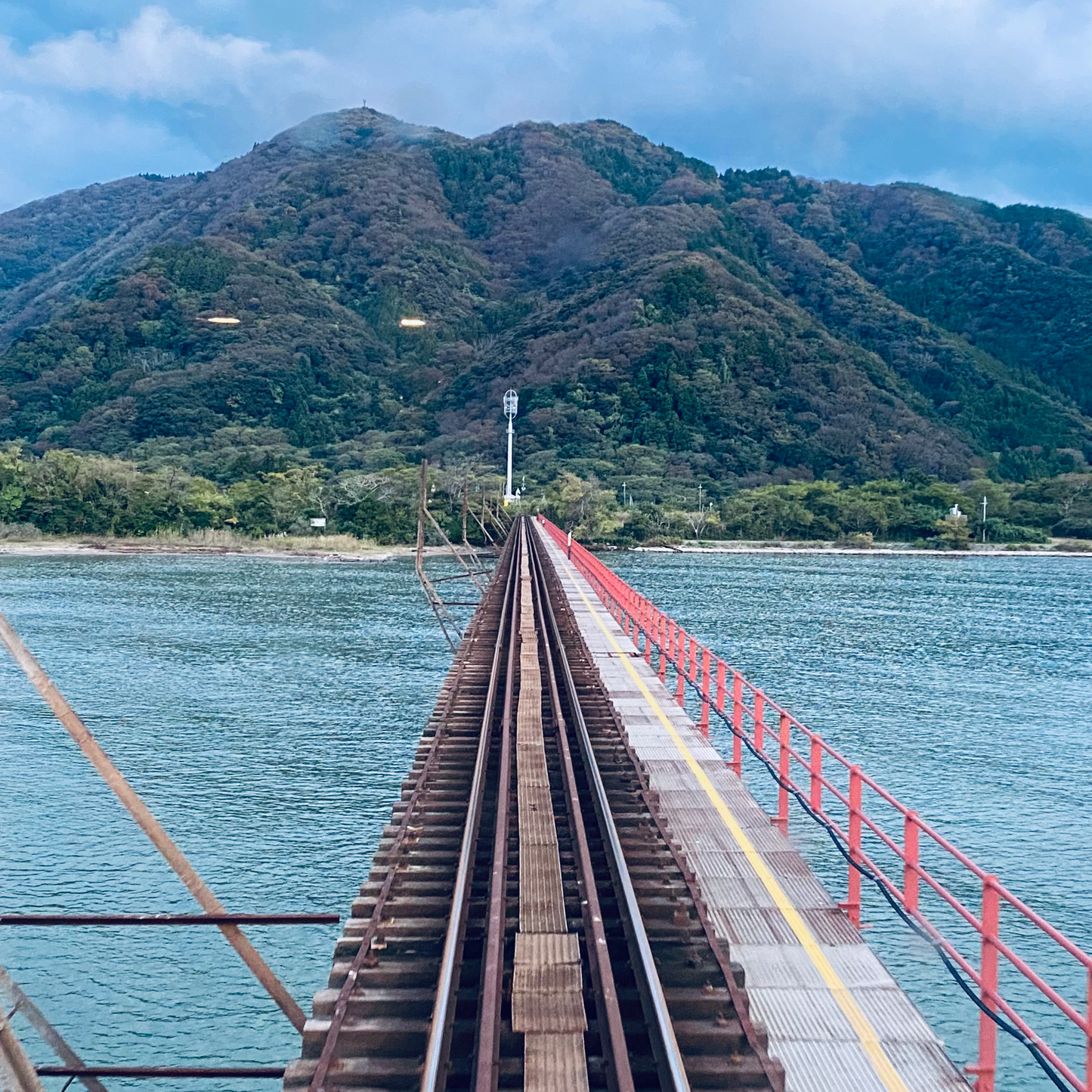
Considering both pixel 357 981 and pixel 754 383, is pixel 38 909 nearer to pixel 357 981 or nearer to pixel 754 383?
pixel 357 981

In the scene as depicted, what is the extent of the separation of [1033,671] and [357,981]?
34608 millimetres

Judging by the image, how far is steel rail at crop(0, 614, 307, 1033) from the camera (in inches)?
206

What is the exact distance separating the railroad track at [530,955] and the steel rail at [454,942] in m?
0.02

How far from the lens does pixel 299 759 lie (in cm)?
2297

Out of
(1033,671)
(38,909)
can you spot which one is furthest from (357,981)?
(1033,671)

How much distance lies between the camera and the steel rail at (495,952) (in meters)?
5.72

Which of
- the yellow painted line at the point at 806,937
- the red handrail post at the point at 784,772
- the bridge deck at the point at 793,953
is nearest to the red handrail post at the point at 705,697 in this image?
the yellow painted line at the point at 806,937

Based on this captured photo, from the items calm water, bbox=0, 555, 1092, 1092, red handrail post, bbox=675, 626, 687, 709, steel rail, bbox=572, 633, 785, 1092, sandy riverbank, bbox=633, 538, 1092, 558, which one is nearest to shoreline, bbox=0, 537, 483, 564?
sandy riverbank, bbox=633, 538, 1092, 558

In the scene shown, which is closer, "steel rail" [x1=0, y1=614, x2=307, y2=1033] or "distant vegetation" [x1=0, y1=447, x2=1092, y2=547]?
"steel rail" [x1=0, y1=614, x2=307, y2=1033]

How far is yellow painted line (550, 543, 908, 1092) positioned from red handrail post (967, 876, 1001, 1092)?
614 mm

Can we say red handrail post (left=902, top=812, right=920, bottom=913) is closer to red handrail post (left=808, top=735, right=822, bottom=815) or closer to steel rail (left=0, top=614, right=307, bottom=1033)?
red handrail post (left=808, top=735, right=822, bottom=815)

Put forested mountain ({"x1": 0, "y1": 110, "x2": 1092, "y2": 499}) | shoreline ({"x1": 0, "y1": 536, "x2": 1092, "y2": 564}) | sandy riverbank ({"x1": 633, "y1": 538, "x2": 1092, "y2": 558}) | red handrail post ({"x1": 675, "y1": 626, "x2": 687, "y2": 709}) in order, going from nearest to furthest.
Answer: red handrail post ({"x1": 675, "y1": 626, "x2": 687, "y2": 709}) < shoreline ({"x1": 0, "y1": 536, "x2": 1092, "y2": 564}) < sandy riverbank ({"x1": 633, "y1": 538, "x2": 1092, "y2": 558}) < forested mountain ({"x1": 0, "y1": 110, "x2": 1092, "y2": 499})

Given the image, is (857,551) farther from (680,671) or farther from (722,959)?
(722,959)

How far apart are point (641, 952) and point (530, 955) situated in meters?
0.73
